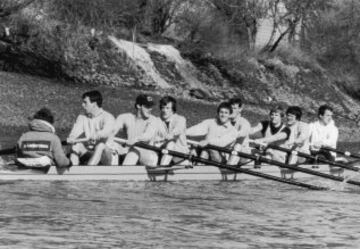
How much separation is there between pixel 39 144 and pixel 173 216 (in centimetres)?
337

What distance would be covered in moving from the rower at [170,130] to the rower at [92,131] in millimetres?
1196

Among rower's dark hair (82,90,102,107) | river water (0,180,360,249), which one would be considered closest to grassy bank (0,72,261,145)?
rower's dark hair (82,90,102,107)

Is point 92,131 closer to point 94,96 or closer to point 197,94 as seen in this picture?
point 94,96

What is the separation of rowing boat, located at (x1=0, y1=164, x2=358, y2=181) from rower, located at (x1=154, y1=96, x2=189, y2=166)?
1.40 ft

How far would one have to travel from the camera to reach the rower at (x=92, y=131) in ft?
67.0

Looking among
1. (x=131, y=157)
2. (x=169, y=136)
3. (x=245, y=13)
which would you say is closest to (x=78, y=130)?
(x=131, y=157)

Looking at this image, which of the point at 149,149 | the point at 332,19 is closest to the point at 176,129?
the point at 149,149

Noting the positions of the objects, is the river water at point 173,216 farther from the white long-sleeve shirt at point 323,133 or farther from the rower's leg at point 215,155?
the white long-sleeve shirt at point 323,133

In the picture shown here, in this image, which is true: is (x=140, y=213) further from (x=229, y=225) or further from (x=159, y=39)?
(x=159, y=39)

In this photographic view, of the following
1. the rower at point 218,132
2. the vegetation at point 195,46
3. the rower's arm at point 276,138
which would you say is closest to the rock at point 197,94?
the vegetation at point 195,46

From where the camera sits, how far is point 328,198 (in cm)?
2027

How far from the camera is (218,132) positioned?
22.4 meters

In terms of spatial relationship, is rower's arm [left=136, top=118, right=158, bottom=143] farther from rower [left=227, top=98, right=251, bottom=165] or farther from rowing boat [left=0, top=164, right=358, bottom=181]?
rower [left=227, top=98, right=251, bottom=165]

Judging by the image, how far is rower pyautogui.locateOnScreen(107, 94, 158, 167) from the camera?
20953mm
